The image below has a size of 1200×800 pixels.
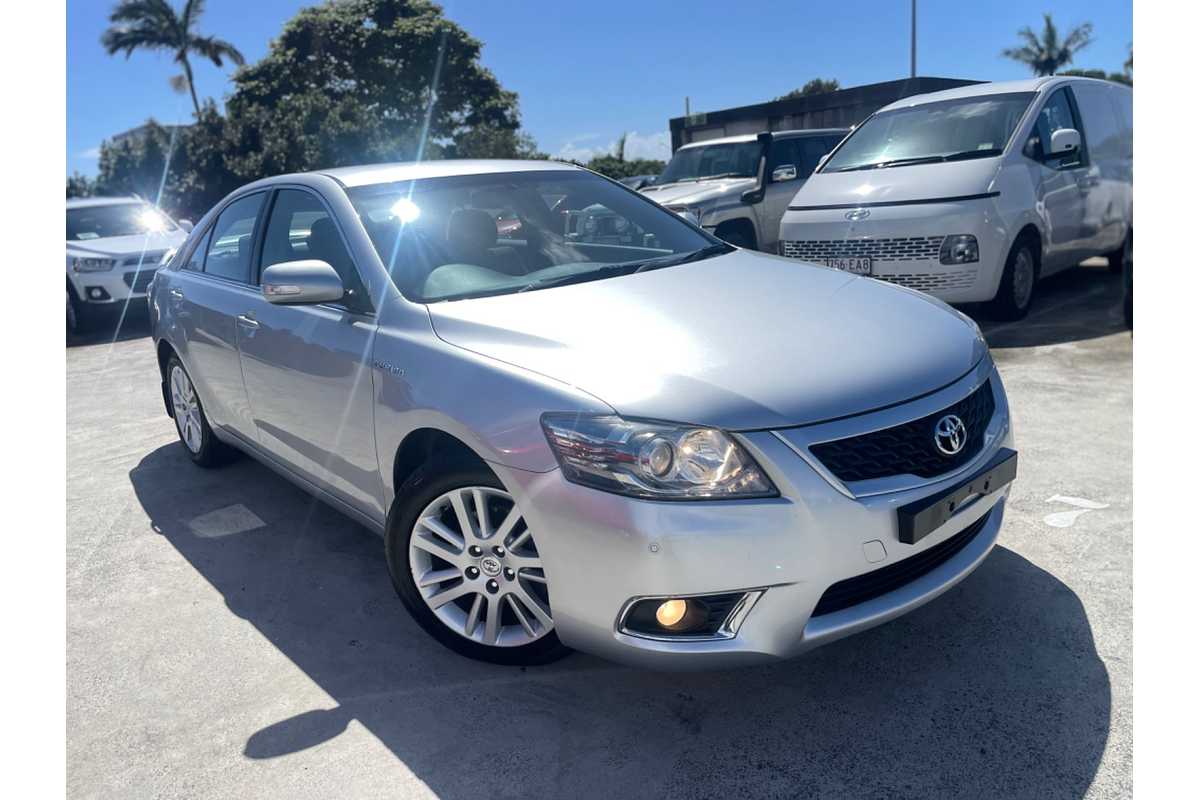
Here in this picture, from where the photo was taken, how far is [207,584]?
3770mm

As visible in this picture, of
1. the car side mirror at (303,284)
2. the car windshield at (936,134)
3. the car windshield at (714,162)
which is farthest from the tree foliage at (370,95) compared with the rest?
the car side mirror at (303,284)

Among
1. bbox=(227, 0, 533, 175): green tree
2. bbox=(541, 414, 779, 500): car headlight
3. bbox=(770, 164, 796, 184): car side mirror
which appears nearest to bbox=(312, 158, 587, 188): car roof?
bbox=(541, 414, 779, 500): car headlight

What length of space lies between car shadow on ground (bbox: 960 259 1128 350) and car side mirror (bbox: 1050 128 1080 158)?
1.25 m

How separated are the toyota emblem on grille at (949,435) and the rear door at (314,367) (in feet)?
5.82

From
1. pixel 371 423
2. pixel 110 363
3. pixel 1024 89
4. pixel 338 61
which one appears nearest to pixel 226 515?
pixel 371 423

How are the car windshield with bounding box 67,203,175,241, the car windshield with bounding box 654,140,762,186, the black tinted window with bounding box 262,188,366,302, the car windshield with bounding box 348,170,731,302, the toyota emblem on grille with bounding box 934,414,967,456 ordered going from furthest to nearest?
1. the car windshield with bounding box 67,203,175,241
2. the car windshield with bounding box 654,140,762,186
3. the black tinted window with bounding box 262,188,366,302
4. the car windshield with bounding box 348,170,731,302
5. the toyota emblem on grille with bounding box 934,414,967,456

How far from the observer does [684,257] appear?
3734 mm

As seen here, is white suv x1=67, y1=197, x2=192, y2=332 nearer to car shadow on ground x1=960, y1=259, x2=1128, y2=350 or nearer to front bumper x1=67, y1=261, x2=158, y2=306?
front bumper x1=67, y1=261, x2=158, y2=306

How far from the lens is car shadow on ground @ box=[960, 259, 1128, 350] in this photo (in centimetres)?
673

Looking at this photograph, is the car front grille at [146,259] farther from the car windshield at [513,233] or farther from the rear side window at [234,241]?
the car windshield at [513,233]

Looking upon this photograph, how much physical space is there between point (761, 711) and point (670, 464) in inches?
32.4

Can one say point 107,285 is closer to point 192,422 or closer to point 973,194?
point 192,422

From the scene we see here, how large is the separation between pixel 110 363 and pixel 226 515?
5.29 metres
